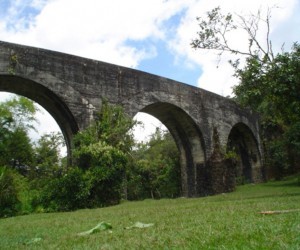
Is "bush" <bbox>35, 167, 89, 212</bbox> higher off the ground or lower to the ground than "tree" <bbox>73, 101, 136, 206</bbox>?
lower

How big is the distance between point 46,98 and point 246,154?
473 inches

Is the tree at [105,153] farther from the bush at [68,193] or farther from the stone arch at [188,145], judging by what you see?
the stone arch at [188,145]

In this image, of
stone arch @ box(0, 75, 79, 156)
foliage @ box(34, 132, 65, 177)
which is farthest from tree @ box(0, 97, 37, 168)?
stone arch @ box(0, 75, 79, 156)

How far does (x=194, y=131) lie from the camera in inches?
588

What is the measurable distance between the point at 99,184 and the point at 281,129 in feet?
42.3

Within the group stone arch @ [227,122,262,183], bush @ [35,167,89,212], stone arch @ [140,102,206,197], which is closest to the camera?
bush @ [35,167,89,212]

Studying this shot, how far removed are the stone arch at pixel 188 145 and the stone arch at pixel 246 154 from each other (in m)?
4.30

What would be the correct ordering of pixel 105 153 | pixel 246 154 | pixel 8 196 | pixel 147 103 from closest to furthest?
pixel 8 196 < pixel 105 153 < pixel 147 103 < pixel 246 154

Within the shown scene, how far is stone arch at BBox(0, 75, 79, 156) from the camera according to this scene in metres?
10.2

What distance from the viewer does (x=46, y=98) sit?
1074cm

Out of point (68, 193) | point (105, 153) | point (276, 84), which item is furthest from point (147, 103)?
point (276, 84)

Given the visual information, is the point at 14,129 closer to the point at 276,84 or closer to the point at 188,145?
the point at 188,145

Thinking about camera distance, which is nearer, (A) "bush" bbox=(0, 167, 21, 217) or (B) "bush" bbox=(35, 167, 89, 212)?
(A) "bush" bbox=(0, 167, 21, 217)

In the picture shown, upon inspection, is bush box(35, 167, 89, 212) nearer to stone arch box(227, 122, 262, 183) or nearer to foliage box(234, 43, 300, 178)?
foliage box(234, 43, 300, 178)
